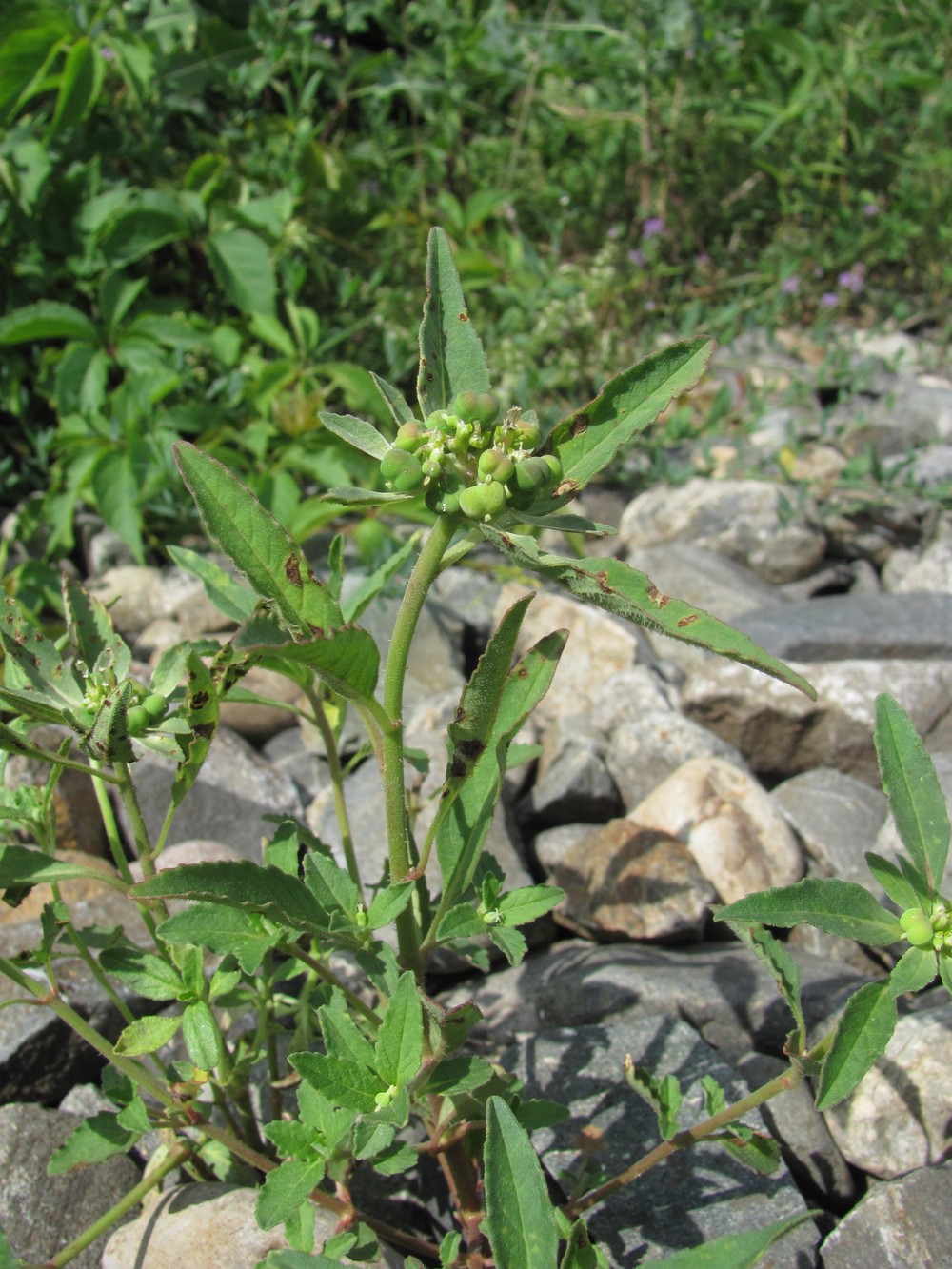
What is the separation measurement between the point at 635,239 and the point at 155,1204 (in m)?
4.75

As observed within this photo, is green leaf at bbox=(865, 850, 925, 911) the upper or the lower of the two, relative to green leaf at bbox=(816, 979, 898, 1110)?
upper

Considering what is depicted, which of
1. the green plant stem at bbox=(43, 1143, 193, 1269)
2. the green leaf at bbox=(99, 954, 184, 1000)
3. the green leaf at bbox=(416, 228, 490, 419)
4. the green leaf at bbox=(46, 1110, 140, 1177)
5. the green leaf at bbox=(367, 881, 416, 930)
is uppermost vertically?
the green leaf at bbox=(416, 228, 490, 419)

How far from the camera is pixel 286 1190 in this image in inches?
56.3

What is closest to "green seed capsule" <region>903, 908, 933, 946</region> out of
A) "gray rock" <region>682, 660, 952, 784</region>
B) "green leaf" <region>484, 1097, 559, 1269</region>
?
"green leaf" <region>484, 1097, 559, 1269</region>

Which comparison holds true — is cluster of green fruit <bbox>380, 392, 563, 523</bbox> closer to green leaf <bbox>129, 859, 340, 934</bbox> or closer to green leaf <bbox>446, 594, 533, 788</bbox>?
green leaf <bbox>446, 594, 533, 788</bbox>

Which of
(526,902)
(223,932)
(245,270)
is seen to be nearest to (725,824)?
(526,902)

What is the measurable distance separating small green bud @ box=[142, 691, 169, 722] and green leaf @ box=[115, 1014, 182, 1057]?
421mm

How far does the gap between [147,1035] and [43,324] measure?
2.65 meters

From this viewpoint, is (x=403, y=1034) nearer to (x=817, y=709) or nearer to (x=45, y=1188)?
(x=45, y=1188)

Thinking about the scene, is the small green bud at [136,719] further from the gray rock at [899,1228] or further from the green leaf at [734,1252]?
the gray rock at [899,1228]

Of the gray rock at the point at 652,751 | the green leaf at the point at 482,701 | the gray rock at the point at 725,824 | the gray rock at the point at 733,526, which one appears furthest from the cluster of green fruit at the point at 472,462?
the gray rock at the point at 733,526

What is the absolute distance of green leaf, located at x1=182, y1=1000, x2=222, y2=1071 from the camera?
157 centimetres

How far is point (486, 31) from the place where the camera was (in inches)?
197

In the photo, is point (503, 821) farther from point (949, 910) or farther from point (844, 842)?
point (949, 910)
